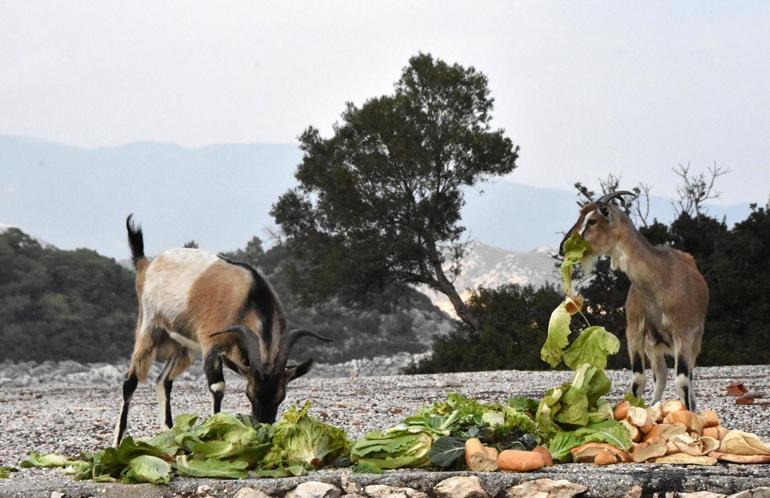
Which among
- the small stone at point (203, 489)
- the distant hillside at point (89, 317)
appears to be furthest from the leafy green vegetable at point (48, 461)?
the distant hillside at point (89, 317)

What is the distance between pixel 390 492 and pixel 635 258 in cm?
465

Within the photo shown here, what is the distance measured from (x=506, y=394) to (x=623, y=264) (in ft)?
Answer: 23.1

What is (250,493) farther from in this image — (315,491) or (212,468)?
(212,468)

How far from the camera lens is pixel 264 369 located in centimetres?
990

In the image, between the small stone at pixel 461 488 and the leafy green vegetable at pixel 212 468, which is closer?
the small stone at pixel 461 488

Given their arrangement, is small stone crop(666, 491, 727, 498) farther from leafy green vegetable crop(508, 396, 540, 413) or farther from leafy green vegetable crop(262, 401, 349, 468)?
leafy green vegetable crop(262, 401, 349, 468)

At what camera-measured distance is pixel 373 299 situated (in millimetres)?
32562

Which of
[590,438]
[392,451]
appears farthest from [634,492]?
[392,451]

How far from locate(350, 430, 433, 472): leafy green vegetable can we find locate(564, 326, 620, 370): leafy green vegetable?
132 cm

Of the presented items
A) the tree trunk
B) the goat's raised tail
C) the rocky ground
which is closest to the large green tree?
the tree trunk

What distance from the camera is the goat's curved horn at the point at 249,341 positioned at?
32.6 ft

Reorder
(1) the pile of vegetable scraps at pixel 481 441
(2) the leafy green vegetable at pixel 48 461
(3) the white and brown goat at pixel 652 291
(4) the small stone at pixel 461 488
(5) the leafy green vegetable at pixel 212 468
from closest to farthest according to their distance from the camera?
(4) the small stone at pixel 461 488, (1) the pile of vegetable scraps at pixel 481 441, (5) the leafy green vegetable at pixel 212 468, (2) the leafy green vegetable at pixel 48 461, (3) the white and brown goat at pixel 652 291

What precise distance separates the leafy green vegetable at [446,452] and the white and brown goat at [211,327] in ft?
8.57

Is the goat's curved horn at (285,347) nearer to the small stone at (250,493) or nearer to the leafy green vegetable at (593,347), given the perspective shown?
the leafy green vegetable at (593,347)
